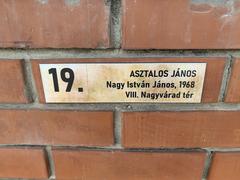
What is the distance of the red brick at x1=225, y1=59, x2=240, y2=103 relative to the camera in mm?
507

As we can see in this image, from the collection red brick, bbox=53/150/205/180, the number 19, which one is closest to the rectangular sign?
the number 19

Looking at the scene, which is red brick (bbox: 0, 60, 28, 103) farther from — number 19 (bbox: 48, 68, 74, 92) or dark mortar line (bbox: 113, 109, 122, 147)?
dark mortar line (bbox: 113, 109, 122, 147)

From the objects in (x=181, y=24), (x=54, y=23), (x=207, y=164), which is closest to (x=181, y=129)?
(x=207, y=164)

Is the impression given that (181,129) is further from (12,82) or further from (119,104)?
(12,82)

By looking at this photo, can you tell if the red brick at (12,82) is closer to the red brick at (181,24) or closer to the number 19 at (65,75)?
the number 19 at (65,75)

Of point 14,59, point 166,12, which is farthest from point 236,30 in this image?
point 14,59

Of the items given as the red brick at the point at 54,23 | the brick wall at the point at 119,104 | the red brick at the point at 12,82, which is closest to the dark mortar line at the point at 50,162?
the brick wall at the point at 119,104

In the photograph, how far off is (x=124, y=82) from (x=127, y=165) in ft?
0.71

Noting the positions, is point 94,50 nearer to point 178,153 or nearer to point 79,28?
point 79,28

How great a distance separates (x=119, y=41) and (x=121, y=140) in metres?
0.23

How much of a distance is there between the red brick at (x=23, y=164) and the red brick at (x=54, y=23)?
258 mm

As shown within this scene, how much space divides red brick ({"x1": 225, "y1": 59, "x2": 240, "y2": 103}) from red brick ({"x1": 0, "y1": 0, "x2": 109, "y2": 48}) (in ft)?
0.83

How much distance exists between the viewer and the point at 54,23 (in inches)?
18.5

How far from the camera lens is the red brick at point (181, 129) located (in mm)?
552
